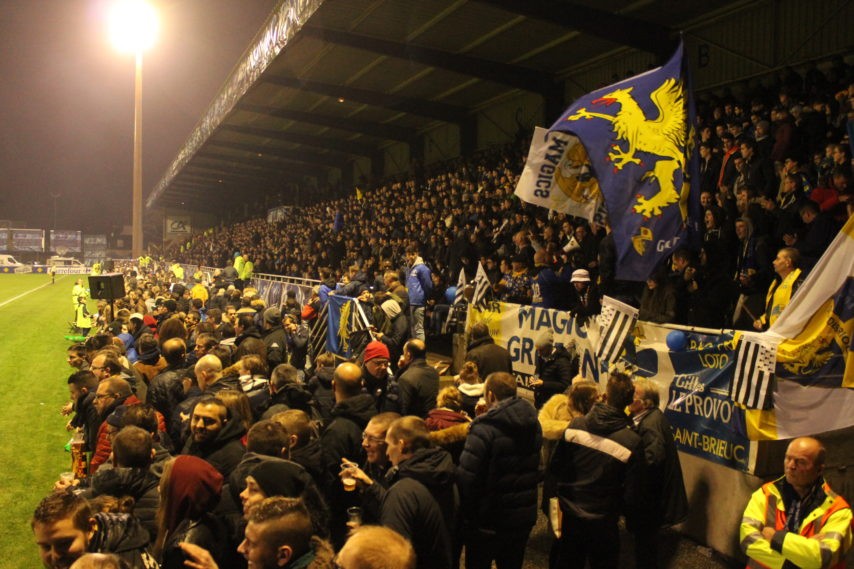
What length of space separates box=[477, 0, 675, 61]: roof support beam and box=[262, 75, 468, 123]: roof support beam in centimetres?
848

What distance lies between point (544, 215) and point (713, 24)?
5200 mm

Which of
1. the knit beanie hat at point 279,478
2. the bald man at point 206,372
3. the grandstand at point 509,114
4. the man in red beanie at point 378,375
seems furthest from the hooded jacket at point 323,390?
the grandstand at point 509,114

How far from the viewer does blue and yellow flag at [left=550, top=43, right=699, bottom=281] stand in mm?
6672

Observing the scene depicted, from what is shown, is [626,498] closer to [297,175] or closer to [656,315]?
[656,315]

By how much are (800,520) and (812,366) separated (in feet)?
6.46

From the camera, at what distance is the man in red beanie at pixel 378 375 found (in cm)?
578

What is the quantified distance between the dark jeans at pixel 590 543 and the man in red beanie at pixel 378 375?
1.82 meters

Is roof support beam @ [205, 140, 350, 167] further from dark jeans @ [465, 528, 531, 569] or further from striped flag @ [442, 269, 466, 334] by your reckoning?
dark jeans @ [465, 528, 531, 569]

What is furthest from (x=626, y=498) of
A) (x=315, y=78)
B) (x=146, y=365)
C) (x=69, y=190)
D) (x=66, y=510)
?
(x=69, y=190)

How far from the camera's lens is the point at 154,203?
67188mm

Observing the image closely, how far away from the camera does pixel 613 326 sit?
22.9ft

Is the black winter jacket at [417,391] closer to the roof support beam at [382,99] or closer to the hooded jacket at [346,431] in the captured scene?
the hooded jacket at [346,431]

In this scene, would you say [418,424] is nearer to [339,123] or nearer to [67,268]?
[339,123]

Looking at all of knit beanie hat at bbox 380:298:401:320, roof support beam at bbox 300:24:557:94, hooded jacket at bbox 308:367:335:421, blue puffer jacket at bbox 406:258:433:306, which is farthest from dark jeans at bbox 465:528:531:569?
roof support beam at bbox 300:24:557:94
